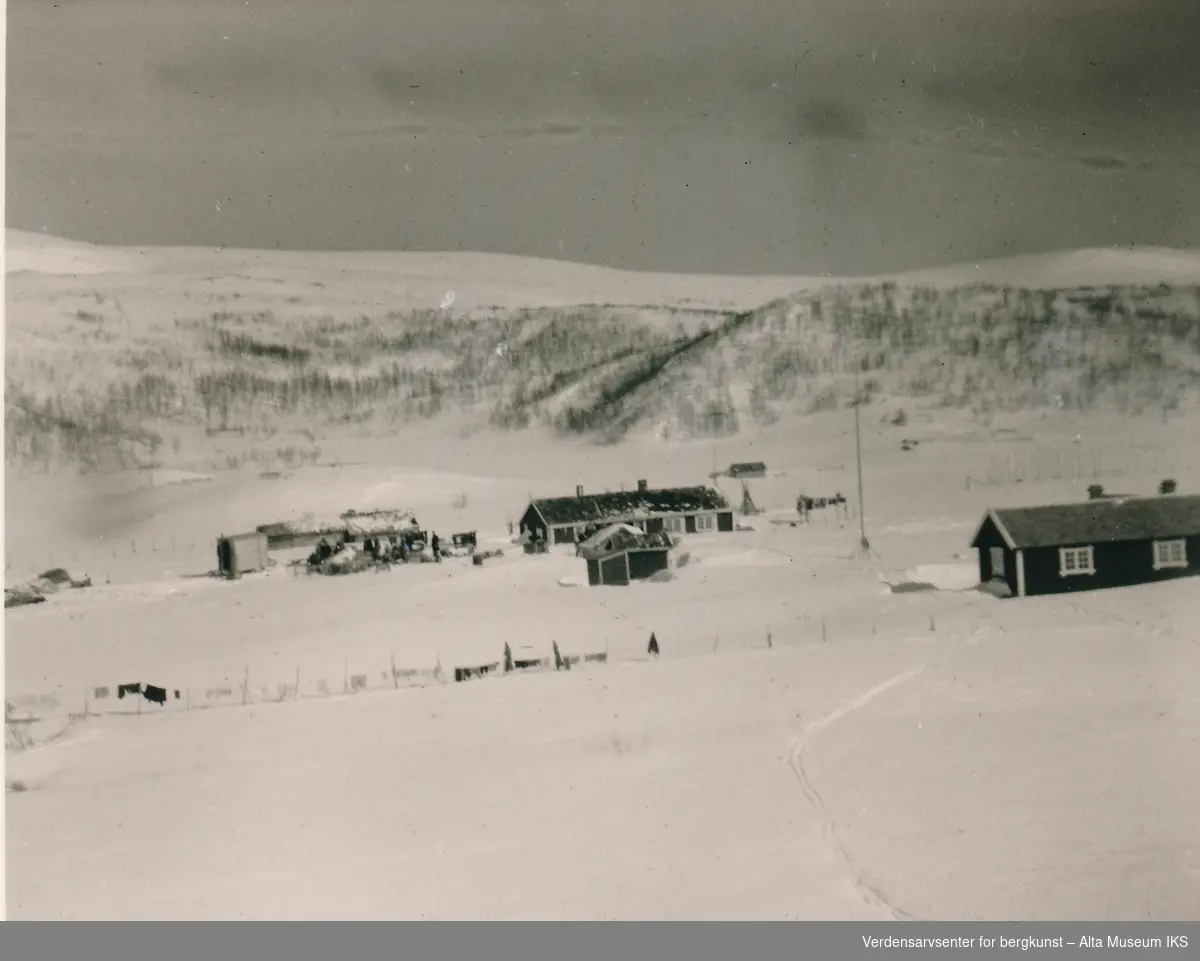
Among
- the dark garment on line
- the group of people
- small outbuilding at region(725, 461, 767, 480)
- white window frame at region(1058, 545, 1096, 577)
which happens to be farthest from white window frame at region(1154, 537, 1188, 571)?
the dark garment on line

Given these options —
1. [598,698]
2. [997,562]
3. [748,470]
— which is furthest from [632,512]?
[997,562]

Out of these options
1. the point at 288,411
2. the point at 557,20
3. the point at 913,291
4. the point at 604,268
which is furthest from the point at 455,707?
the point at 557,20

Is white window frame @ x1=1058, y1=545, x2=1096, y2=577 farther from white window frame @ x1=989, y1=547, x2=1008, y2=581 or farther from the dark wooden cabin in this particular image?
the dark wooden cabin

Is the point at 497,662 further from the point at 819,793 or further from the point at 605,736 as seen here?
the point at 819,793

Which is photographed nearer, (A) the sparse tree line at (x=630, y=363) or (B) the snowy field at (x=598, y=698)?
(B) the snowy field at (x=598, y=698)

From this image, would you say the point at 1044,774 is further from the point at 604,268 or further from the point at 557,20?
the point at 557,20

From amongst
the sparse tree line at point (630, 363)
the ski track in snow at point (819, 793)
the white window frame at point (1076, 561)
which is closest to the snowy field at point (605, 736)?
the ski track in snow at point (819, 793)

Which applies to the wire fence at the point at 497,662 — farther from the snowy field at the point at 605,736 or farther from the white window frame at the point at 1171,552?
the white window frame at the point at 1171,552

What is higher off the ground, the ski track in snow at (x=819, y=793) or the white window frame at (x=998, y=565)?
the white window frame at (x=998, y=565)

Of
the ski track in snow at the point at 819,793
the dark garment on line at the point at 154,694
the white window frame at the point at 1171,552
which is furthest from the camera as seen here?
the white window frame at the point at 1171,552
